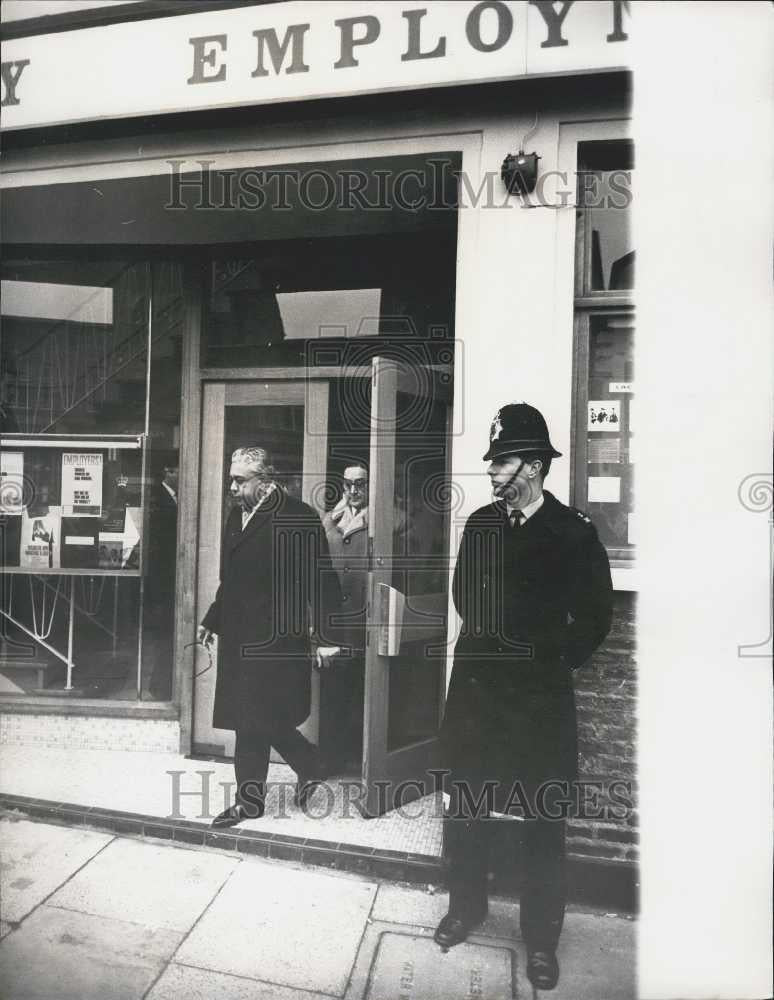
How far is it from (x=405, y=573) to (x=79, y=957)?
2.10 metres

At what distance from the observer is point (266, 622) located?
3527 mm

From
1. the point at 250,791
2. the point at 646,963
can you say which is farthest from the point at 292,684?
the point at 646,963

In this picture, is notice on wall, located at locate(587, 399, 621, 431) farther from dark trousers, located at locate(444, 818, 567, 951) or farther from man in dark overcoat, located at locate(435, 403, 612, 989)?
dark trousers, located at locate(444, 818, 567, 951)

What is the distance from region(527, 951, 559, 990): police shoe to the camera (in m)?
2.58

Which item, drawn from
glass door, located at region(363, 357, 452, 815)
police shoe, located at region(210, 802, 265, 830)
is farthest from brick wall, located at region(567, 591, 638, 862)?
police shoe, located at region(210, 802, 265, 830)

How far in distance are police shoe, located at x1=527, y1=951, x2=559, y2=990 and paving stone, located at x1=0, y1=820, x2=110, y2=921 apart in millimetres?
2006

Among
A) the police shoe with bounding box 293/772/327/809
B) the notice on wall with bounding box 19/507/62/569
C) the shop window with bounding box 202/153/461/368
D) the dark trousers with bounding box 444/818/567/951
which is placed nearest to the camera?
the dark trousers with bounding box 444/818/567/951

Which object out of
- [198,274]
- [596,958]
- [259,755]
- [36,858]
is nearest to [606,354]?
[198,274]

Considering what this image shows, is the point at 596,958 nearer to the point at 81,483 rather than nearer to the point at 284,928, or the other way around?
the point at 284,928

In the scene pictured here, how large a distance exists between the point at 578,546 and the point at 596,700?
70 centimetres

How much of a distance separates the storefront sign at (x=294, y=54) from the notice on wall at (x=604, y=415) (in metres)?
1.35

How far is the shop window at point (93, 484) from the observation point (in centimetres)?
383

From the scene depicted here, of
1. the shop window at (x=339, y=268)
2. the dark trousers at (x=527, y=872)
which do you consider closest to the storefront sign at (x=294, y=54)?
the shop window at (x=339, y=268)

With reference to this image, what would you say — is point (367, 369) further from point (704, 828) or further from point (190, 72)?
point (704, 828)
